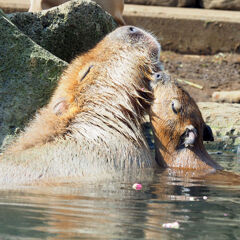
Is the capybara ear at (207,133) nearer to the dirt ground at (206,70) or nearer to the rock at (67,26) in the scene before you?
the rock at (67,26)

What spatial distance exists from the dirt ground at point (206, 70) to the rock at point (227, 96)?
38 centimetres

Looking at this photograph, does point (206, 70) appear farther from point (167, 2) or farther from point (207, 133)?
point (207, 133)

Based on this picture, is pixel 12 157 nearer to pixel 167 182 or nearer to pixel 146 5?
pixel 167 182

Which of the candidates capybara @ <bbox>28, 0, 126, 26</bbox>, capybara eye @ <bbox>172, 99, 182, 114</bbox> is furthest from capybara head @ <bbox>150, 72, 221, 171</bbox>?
capybara @ <bbox>28, 0, 126, 26</bbox>

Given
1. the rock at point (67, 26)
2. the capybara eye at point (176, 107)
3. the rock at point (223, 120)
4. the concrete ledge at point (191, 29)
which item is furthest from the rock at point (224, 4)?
the capybara eye at point (176, 107)

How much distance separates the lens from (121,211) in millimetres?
3457

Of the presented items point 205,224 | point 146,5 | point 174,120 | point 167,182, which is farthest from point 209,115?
point 146,5

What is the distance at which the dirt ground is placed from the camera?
1018cm

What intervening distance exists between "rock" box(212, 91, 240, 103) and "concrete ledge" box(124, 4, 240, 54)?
2.31 meters

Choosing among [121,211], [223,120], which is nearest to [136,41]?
[223,120]

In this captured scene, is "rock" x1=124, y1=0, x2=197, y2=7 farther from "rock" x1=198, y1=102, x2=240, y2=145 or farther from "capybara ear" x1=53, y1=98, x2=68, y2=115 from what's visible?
"capybara ear" x1=53, y1=98, x2=68, y2=115

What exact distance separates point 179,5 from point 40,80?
6925mm

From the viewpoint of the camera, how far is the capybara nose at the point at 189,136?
524 cm

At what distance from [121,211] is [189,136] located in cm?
190
